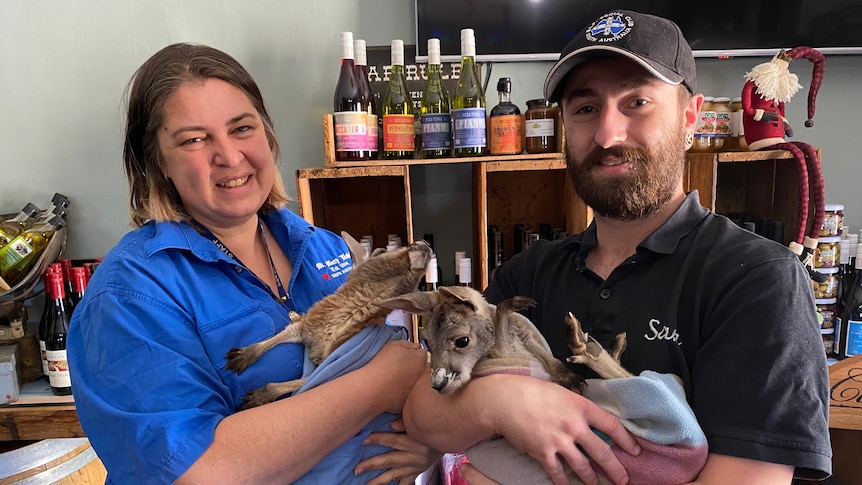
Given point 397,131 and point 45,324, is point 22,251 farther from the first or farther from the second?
point 397,131

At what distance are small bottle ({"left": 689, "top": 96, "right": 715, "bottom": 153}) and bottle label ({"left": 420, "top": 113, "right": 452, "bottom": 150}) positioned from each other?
0.86 meters

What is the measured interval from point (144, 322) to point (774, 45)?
7.15ft

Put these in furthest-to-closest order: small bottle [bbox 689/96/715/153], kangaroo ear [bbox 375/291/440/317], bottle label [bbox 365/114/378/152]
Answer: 1. small bottle [bbox 689/96/715/153]
2. bottle label [bbox 365/114/378/152]
3. kangaroo ear [bbox 375/291/440/317]

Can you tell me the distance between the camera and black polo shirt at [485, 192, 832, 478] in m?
0.63

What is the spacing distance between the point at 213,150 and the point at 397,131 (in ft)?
2.52

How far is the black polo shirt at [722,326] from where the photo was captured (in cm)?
63

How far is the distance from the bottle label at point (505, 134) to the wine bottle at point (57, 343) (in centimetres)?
148

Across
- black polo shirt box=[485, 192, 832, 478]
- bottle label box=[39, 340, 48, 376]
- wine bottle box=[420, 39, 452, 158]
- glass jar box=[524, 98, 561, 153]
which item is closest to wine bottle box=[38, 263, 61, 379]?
bottle label box=[39, 340, 48, 376]

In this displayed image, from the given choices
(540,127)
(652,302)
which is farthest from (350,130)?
(652,302)

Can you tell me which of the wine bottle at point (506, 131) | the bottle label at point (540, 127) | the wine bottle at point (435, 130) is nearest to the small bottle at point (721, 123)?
the bottle label at point (540, 127)

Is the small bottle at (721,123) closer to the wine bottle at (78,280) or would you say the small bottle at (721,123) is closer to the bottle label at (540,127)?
the bottle label at (540,127)

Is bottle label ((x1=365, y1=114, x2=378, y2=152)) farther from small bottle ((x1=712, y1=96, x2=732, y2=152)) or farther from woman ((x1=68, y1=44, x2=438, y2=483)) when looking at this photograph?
small bottle ((x1=712, y1=96, x2=732, y2=152))

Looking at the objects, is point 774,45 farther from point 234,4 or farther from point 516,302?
point 234,4

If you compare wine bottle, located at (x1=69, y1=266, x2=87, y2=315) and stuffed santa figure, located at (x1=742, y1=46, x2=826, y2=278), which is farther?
wine bottle, located at (x1=69, y1=266, x2=87, y2=315)
